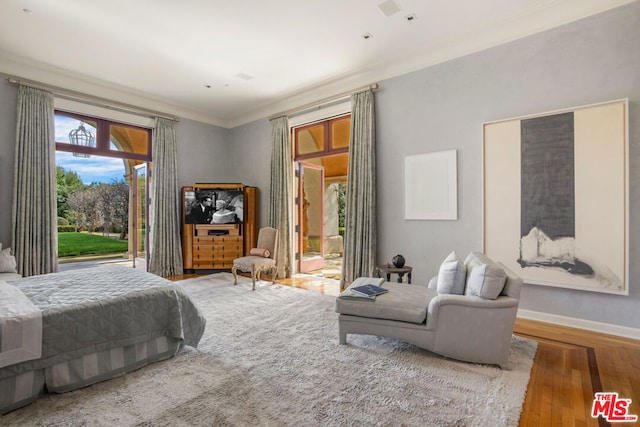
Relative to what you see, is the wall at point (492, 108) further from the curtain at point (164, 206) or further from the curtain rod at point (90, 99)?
the curtain rod at point (90, 99)

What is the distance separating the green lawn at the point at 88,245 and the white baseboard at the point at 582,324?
922 centimetres

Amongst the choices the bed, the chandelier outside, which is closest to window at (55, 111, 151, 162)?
the chandelier outside

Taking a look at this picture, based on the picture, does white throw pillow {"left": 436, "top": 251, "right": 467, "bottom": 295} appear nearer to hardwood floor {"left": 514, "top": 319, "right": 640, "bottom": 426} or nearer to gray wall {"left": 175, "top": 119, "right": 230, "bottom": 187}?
hardwood floor {"left": 514, "top": 319, "right": 640, "bottom": 426}

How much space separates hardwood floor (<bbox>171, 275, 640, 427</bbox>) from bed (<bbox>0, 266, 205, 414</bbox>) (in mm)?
2541

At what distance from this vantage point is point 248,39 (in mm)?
3895

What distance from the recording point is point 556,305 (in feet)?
10.9

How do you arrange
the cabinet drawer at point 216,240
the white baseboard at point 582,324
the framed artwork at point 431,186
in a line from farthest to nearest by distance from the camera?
the cabinet drawer at point 216,240
the framed artwork at point 431,186
the white baseboard at point 582,324

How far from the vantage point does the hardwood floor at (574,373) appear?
6.05 feet

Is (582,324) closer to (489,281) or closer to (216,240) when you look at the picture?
(489,281)

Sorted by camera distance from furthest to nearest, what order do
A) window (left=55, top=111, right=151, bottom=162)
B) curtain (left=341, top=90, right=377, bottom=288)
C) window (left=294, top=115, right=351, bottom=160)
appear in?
window (left=294, top=115, right=351, bottom=160)
window (left=55, top=111, right=151, bottom=162)
curtain (left=341, top=90, right=377, bottom=288)

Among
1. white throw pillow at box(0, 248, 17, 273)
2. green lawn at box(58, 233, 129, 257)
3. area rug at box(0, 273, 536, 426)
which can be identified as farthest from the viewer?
green lawn at box(58, 233, 129, 257)

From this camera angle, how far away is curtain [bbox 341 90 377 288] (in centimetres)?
459

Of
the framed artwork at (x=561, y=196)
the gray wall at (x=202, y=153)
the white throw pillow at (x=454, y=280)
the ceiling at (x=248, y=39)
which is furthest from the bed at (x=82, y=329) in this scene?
the gray wall at (x=202, y=153)

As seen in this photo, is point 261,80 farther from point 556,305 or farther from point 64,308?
point 556,305
